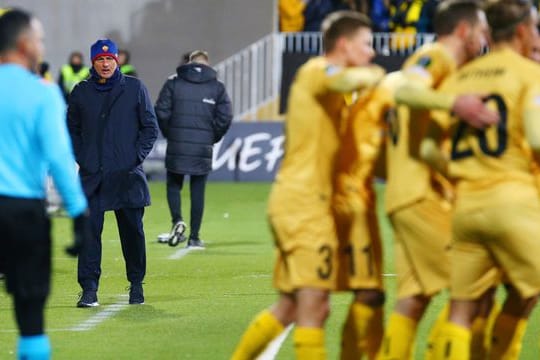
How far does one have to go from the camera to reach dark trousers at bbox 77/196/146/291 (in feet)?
39.3

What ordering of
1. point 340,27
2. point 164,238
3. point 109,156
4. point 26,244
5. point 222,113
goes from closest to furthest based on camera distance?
point 26,244 → point 340,27 → point 109,156 → point 222,113 → point 164,238

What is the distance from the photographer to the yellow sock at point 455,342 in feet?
23.8

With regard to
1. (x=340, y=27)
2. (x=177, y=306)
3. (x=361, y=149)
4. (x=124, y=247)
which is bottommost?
(x=177, y=306)

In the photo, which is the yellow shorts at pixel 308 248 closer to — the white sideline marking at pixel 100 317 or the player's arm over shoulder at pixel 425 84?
the player's arm over shoulder at pixel 425 84

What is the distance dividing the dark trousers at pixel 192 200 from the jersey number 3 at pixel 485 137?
9821 mm

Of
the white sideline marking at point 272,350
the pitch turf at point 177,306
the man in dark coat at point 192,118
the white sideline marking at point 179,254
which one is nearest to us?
the white sideline marking at point 272,350

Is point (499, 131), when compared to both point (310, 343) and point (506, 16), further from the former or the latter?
point (310, 343)

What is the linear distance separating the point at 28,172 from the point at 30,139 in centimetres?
17

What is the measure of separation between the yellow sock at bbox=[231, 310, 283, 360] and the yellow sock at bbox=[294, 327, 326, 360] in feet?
0.89

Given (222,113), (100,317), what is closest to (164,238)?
(222,113)

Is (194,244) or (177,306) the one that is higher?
(177,306)

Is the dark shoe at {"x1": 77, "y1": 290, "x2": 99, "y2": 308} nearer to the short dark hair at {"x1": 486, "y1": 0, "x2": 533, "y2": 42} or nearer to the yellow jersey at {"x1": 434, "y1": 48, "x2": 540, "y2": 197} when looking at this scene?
the yellow jersey at {"x1": 434, "y1": 48, "x2": 540, "y2": 197}

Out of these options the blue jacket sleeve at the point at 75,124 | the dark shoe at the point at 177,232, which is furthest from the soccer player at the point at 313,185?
the dark shoe at the point at 177,232

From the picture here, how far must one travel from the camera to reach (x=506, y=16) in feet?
23.8
